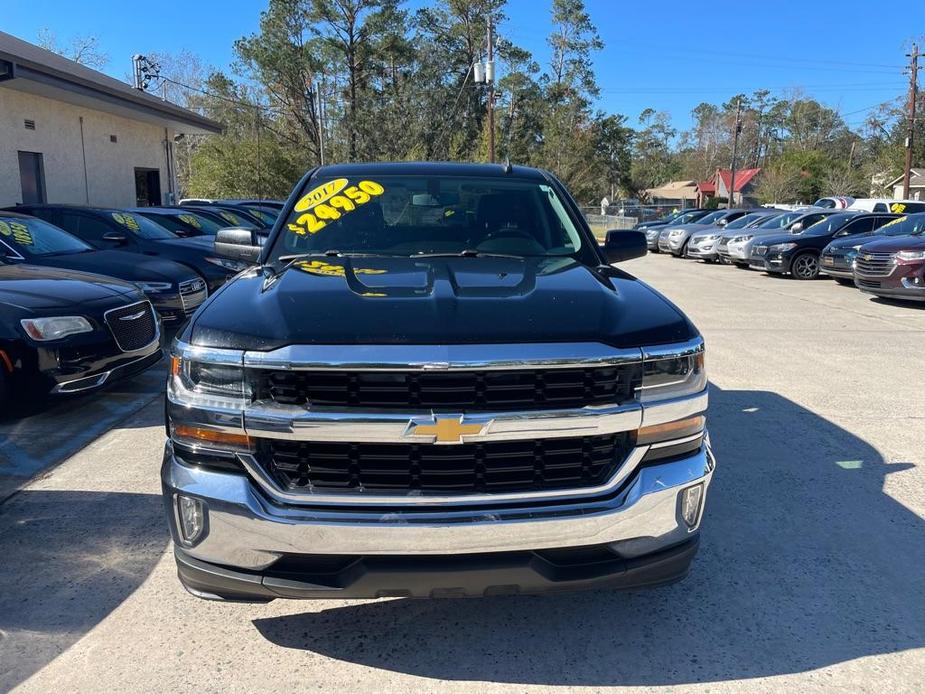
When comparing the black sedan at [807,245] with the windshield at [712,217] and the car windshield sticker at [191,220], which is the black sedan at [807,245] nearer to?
the windshield at [712,217]

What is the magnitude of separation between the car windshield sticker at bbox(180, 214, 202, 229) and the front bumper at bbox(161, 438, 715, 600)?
410 inches

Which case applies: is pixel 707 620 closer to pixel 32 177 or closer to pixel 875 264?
pixel 875 264

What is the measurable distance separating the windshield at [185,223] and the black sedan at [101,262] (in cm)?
275

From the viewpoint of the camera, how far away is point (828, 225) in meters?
17.3

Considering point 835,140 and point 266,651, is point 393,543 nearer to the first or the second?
point 266,651

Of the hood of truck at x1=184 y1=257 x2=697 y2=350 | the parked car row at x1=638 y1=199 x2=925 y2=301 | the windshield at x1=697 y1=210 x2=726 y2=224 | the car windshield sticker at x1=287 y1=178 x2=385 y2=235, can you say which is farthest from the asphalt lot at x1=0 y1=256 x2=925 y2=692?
the windshield at x1=697 y1=210 x2=726 y2=224

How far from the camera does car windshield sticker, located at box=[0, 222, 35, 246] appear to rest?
720 centimetres

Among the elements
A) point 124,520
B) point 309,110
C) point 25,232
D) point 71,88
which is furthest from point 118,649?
point 309,110

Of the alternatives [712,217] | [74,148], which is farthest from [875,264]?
[74,148]

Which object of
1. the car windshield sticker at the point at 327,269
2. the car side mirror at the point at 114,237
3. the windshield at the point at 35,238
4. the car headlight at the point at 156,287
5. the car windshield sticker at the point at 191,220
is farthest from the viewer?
the car windshield sticker at the point at 191,220

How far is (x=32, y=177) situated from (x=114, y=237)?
29.4 ft

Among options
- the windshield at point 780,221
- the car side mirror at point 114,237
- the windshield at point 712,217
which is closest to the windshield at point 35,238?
the car side mirror at point 114,237

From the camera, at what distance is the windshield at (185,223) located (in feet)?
36.4

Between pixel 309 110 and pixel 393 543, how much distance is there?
49796 mm
